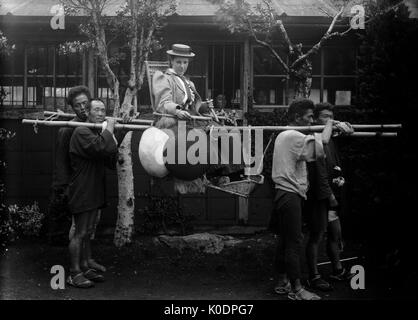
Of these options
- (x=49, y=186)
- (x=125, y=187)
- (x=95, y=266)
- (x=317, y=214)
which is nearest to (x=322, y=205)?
(x=317, y=214)

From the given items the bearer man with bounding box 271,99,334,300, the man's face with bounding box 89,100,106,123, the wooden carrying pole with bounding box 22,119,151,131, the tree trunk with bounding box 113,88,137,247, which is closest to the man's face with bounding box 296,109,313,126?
the bearer man with bounding box 271,99,334,300

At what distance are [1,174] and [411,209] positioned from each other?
5.12 m

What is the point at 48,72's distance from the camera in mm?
8953

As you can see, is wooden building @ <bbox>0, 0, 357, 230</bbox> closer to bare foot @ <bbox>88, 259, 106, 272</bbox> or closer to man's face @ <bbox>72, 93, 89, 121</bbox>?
bare foot @ <bbox>88, 259, 106, 272</bbox>

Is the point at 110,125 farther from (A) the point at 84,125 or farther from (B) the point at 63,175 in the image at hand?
(B) the point at 63,175

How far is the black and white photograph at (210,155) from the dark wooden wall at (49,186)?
0.08 ft

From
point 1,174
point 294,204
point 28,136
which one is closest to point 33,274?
point 1,174

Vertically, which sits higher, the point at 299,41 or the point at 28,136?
the point at 299,41

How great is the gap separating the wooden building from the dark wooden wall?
0.05ft

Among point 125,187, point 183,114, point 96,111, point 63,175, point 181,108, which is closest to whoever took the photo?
point 183,114

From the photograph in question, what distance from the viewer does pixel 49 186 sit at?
29.2 ft

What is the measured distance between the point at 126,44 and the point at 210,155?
10.8ft

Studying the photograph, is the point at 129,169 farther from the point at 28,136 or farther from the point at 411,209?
the point at 411,209

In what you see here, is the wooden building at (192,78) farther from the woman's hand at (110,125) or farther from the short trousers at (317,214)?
the woman's hand at (110,125)
